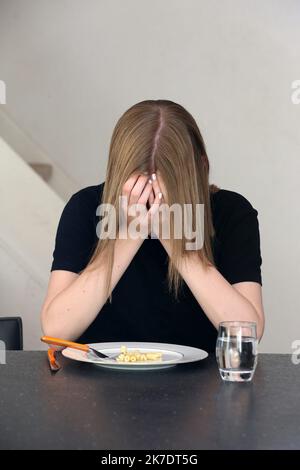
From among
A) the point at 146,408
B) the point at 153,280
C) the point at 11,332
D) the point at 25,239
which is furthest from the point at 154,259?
the point at 25,239

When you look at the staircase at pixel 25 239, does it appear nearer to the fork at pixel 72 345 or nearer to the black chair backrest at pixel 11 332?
the black chair backrest at pixel 11 332

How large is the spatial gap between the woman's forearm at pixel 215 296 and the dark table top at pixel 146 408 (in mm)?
208

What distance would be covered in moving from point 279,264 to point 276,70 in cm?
87

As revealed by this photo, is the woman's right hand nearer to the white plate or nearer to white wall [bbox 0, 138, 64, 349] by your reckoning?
the white plate

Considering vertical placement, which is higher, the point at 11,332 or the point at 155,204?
the point at 155,204

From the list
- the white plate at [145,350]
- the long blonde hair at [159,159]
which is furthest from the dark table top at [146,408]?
the long blonde hair at [159,159]

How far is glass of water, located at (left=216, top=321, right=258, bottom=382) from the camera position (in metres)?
1.17

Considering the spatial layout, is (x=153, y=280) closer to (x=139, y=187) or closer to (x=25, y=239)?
(x=139, y=187)

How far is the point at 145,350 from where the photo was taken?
138cm

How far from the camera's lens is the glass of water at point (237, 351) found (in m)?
1.17

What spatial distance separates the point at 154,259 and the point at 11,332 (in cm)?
37

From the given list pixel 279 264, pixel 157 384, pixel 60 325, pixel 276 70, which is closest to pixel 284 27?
pixel 276 70

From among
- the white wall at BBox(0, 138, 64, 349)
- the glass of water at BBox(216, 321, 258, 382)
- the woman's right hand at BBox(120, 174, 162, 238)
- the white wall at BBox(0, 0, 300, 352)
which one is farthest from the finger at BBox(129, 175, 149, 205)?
the white wall at BBox(0, 0, 300, 352)

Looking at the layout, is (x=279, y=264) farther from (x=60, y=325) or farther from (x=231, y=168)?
(x=60, y=325)
